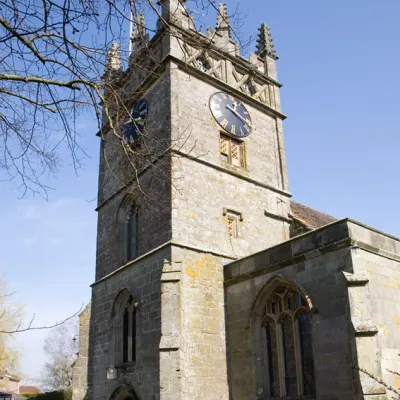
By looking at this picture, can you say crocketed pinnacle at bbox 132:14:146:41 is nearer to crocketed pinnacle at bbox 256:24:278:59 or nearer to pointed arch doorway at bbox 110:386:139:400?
pointed arch doorway at bbox 110:386:139:400

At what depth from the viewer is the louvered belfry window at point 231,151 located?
52.0ft

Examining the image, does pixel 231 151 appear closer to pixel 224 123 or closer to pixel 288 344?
pixel 224 123

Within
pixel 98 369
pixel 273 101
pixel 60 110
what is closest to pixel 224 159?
pixel 273 101

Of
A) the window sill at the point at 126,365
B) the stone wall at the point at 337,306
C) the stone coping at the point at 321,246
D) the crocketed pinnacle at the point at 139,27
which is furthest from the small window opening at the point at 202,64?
the crocketed pinnacle at the point at 139,27

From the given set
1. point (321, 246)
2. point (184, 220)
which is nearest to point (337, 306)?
point (321, 246)

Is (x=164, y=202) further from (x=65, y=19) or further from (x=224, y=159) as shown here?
(x=65, y=19)

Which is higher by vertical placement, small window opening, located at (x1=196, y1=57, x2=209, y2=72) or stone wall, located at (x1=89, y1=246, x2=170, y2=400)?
small window opening, located at (x1=196, y1=57, x2=209, y2=72)

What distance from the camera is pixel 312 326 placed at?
10594 millimetres

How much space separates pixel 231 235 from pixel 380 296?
17.0 ft

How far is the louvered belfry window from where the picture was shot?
623 inches

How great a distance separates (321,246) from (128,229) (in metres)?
7.27

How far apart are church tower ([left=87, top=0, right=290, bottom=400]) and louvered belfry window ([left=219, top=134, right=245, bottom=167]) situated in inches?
1.5

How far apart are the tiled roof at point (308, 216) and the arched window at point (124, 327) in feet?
20.6

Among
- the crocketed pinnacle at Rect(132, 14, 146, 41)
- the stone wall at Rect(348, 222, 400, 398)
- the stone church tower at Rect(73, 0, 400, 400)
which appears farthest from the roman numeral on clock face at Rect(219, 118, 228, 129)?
the crocketed pinnacle at Rect(132, 14, 146, 41)
